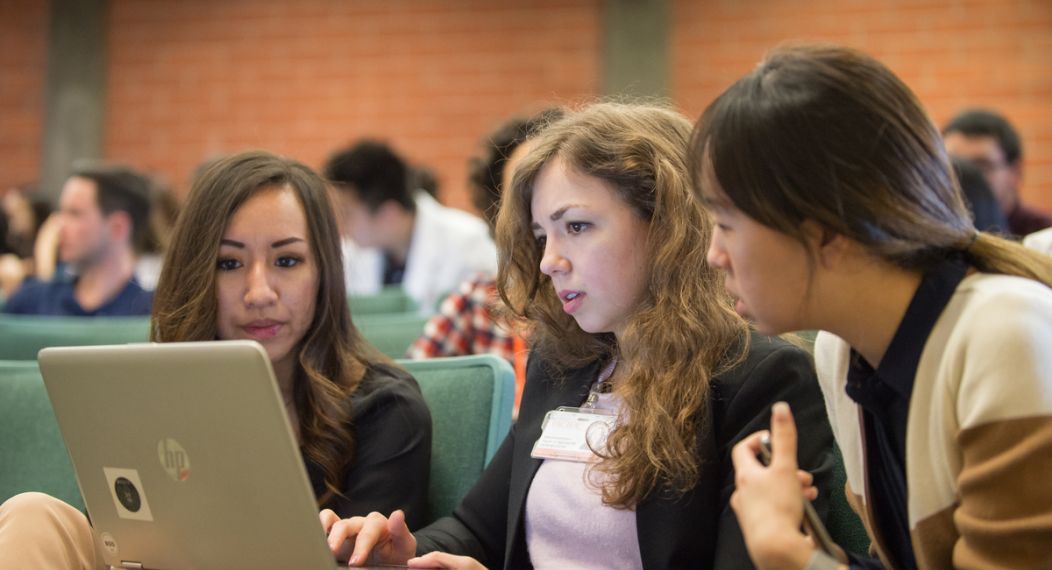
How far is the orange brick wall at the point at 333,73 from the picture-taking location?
22.1 ft

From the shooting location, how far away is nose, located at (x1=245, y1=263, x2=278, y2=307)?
1.86m

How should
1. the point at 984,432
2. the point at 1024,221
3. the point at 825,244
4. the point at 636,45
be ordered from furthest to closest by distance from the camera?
the point at 636,45, the point at 1024,221, the point at 825,244, the point at 984,432

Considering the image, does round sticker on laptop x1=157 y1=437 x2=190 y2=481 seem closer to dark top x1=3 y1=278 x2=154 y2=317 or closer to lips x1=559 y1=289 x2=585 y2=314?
lips x1=559 y1=289 x2=585 y2=314

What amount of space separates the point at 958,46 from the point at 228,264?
511cm

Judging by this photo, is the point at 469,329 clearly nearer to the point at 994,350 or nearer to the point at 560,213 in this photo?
the point at 560,213

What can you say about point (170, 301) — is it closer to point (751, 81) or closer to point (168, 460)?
point (168, 460)

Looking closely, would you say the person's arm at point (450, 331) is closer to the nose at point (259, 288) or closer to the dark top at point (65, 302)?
the nose at point (259, 288)

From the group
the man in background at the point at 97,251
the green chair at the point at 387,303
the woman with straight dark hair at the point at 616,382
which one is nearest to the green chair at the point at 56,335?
the green chair at the point at 387,303

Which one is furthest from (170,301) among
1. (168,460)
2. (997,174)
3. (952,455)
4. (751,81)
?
(997,174)

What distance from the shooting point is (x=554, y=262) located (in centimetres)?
161

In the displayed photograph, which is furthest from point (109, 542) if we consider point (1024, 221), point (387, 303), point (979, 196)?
point (1024, 221)

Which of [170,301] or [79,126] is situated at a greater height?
[170,301]

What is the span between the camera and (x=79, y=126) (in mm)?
7270

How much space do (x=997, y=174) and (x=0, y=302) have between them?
3885 millimetres
